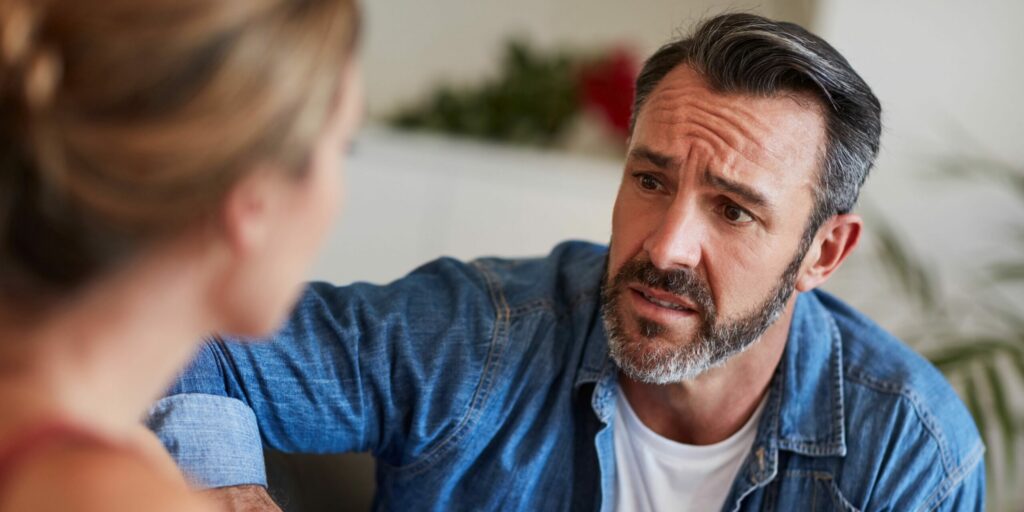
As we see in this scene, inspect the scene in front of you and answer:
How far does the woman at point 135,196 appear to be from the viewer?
0.62m

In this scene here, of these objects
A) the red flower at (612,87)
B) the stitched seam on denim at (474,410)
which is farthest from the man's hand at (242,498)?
the red flower at (612,87)

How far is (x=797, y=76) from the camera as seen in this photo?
1.42 metres

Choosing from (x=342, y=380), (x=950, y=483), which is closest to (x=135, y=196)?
(x=342, y=380)

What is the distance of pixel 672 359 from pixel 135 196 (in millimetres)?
902

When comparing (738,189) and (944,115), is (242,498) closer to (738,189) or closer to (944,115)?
(738,189)

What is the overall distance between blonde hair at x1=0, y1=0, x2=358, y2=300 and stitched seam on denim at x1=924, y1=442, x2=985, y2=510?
1.15m

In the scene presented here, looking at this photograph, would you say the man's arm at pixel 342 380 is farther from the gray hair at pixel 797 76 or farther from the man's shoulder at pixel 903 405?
the man's shoulder at pixel 903 405

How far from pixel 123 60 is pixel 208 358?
0.75 meters

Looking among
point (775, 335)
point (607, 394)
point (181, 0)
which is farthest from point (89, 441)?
point (775, 335)

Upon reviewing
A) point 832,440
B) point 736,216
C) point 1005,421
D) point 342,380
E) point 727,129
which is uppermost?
point 727,129

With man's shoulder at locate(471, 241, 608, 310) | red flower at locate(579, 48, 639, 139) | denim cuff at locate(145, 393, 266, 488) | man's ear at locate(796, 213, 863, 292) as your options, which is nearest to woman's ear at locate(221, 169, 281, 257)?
denim cuff at locate(145, 393, 266, 488)

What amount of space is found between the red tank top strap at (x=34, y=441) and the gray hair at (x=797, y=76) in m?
0.97

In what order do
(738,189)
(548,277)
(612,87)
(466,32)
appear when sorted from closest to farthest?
(738,189) < (548,277) < (612,87) < (466,32)

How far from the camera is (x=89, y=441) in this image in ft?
2.23
